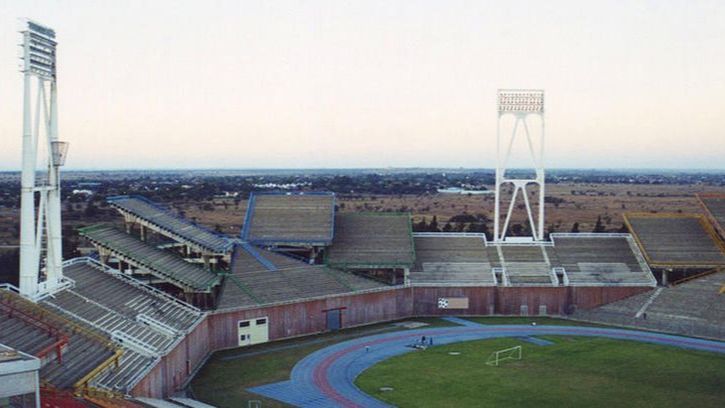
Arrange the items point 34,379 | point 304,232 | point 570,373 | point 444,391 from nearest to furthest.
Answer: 1. point 34,379
2. point 444,391
3. point 570,373
4. point 304,232

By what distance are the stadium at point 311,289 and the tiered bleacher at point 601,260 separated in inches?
6.5

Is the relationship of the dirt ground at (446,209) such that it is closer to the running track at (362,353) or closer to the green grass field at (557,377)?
the running track at (362,353)

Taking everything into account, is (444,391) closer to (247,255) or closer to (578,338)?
(578,338)

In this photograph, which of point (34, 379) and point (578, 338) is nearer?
point (34, 379)

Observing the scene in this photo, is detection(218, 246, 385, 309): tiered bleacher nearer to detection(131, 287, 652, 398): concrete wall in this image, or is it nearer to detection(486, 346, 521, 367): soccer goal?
detection(131, 287, 652, 398): concrete wall

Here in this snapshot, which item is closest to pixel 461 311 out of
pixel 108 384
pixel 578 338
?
pixel 578 338

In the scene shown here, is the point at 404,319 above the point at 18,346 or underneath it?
underneath

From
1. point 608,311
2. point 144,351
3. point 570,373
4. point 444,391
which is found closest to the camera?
point 144,351

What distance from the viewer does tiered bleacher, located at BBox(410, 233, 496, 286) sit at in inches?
2340

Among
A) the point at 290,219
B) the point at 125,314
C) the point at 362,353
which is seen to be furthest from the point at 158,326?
the point at 290,219

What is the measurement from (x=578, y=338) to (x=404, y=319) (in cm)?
1415

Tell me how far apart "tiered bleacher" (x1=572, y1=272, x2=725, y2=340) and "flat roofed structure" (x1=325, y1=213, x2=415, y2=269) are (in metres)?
15.9

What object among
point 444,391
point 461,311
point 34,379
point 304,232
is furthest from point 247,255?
point 34,379

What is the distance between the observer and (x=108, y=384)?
97.5ft
